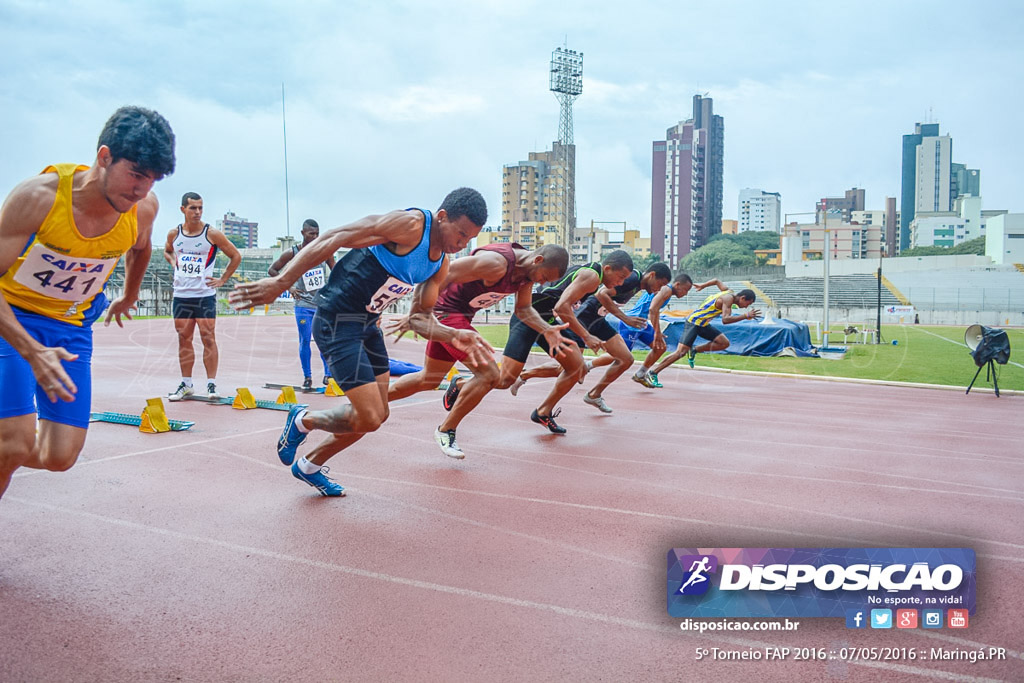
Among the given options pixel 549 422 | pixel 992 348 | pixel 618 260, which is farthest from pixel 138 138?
pixel 992 348

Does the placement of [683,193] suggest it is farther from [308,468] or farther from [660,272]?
Result: [308,468]

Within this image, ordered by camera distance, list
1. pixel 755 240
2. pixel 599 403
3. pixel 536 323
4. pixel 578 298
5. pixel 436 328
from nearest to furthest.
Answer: pixel 436 328 → pixel 536 323 → pixel 578 298 → pixel 599 403 → pixel 755 240

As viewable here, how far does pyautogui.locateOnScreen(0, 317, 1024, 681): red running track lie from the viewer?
8.34 ft

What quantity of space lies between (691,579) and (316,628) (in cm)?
155

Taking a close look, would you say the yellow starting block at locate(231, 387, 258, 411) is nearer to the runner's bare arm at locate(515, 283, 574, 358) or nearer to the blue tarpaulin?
the runner's bare arm at locate(515, 283, 574, 358)

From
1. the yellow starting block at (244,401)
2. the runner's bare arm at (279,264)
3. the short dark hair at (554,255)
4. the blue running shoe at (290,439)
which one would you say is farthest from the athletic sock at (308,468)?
the runner's bare arm at (279,264)

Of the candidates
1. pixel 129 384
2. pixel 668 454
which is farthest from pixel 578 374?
pixel 129 384

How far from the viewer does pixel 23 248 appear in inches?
116

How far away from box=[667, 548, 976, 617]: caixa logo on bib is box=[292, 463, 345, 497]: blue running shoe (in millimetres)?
2515

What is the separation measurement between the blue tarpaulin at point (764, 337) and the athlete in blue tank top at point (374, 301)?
15.9 meters

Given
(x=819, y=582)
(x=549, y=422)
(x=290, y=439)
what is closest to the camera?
(x=819, y=582)

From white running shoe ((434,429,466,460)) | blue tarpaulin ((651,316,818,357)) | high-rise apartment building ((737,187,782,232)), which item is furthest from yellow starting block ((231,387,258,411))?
high-rise apartment building ((737,187,782,232))

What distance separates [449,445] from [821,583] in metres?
3.62

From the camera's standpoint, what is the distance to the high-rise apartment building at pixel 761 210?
183250 millimetres
